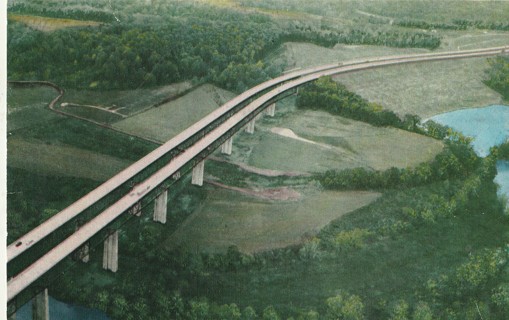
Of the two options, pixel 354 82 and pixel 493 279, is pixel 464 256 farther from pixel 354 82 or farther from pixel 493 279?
pixel 354 82

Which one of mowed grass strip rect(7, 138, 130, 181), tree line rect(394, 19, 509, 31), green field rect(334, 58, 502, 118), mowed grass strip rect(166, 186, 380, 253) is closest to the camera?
mowed grass strip rect(166, 186, 380, 253)

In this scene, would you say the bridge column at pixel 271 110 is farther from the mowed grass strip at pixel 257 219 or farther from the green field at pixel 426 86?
the mowed grass strip at pixel 257 219

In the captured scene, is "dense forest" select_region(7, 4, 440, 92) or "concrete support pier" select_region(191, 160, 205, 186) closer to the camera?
"concrete support pier" select_region(191, 160, 205, 186)

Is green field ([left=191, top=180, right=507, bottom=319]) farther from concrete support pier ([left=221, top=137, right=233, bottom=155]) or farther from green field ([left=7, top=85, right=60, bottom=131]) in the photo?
green field ([left=7, top=85, right=60, bottom=131])

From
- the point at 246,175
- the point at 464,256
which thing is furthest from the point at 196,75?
the point at 464,256

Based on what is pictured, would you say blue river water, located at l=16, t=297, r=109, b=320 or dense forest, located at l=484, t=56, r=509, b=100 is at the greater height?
dense forest, located at l=484, t=56, r=509, b=100

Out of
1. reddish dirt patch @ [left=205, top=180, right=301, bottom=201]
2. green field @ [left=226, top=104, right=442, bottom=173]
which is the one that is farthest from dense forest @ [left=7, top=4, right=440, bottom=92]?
reddish dirt patch @ [left=205, top=180, right=301, bottom=201]

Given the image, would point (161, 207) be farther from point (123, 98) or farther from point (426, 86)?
point (426, 86)
